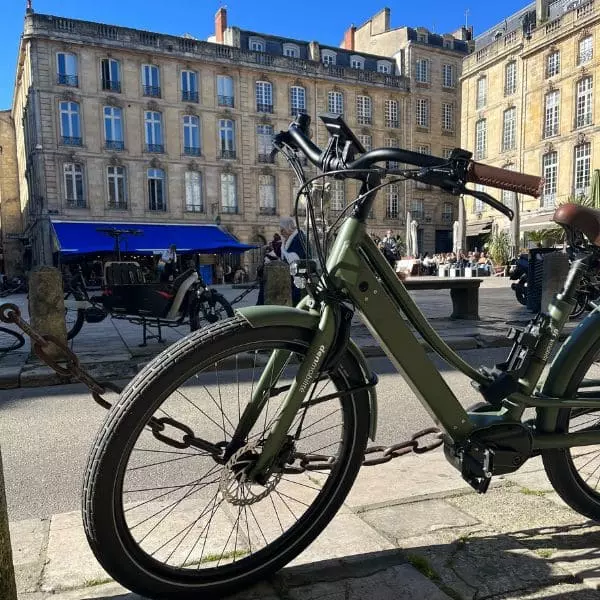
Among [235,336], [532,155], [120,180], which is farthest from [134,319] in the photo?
[532,155]

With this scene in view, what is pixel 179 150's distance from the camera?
32.8 metres

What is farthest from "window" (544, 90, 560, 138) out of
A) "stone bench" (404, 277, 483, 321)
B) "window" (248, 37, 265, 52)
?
"stone bench" (404, 277, 483, 321)

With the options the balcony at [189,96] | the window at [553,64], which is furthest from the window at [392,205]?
the balcony at [189,96]

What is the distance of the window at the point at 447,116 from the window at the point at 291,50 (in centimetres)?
1226

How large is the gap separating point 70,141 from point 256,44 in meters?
16.4

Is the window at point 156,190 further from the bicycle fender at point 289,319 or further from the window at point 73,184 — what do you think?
the bicycle fender at point 289,319

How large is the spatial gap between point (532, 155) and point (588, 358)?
35.2 m

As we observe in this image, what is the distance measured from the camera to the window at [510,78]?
1368 inches

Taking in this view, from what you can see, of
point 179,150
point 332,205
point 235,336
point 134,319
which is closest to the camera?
point 235,336

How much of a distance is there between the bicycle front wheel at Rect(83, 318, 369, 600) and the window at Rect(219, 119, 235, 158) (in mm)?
33378

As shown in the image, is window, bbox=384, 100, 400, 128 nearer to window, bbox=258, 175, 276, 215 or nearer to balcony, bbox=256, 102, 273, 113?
balcony, bbox=256, 102, 273, 113

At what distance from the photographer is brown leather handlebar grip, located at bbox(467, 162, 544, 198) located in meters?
1.71

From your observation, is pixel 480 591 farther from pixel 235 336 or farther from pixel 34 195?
pixel 34 195

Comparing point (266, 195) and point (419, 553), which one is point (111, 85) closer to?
point (266, 195)
